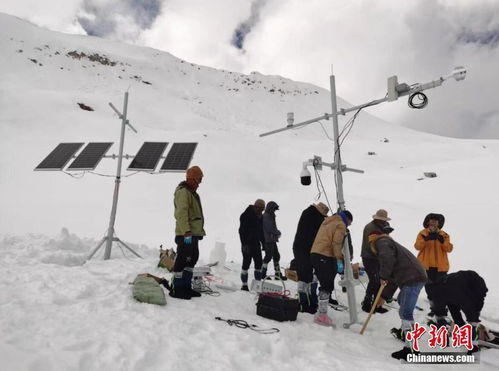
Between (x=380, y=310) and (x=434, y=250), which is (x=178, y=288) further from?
(x=434, y=250)

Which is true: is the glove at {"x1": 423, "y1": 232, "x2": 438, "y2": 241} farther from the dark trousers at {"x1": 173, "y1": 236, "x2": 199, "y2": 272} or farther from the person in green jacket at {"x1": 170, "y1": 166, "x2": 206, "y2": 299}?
the dark trousers at {"x1": 173, "y1": 236, "x2": 199, "y2": 272}

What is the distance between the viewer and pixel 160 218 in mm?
15180

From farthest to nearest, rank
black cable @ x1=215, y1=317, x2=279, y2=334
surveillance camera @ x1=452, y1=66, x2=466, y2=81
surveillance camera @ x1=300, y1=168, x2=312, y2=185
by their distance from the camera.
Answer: surveillance camera @ x1=300, y1=168, x2=312, y2=185 → surveillance camera @ x1=452, y1=66, x2=466, y2=81 → black cable @ x1=215, y1=317, x2=279, y2=334

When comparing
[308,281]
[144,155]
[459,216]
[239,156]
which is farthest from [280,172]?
[308,281]

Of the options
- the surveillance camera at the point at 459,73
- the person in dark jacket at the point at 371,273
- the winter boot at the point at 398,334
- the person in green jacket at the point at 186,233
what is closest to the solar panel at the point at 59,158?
the person in green jacket at the point at 186,233

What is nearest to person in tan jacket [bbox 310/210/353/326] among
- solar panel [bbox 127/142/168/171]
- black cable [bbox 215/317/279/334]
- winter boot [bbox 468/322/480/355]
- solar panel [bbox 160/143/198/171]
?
black cable [bbox 215/317/279/334]

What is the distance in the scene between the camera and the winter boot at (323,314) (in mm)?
5504

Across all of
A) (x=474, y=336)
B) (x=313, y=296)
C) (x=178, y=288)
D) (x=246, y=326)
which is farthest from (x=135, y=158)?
(x=474, y=336)

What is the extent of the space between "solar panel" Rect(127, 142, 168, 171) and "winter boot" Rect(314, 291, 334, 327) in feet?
20.8

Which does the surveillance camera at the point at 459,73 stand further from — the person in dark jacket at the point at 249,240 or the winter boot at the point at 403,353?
the person in dark jacket at the point at 249,240

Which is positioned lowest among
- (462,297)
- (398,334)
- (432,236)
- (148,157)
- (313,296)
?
(398,334)

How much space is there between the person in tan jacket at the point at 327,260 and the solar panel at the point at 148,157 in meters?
5.99

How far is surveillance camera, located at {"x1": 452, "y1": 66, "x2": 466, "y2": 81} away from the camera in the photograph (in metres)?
5.36

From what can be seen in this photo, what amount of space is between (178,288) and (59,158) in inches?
280
